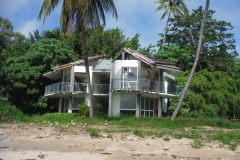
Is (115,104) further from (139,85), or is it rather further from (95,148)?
(95,148)

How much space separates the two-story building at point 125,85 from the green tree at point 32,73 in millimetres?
1301

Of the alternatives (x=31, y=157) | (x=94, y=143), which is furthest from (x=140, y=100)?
(x=31, y=157)

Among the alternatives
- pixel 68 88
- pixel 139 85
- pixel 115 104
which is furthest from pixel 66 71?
pixel 139 85

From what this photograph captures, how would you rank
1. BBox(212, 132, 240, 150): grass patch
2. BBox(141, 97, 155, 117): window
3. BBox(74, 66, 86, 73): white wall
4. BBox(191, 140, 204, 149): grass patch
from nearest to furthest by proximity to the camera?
BBox(191, 140, 204, 149): grass patch, BBox(212, 132, 240, 150): grass patch, BBox(141, 97, 155, 117): window, BBox(74, 66, 86, 73): white wall

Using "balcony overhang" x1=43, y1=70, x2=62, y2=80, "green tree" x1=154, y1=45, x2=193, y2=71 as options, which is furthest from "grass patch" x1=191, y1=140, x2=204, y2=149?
"green tree" x1=154, y1=45, x2=193, y2=71

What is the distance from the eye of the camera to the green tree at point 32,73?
3131 cm

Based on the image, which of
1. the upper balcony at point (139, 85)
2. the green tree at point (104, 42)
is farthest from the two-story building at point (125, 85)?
the green tree at point (104, 42)

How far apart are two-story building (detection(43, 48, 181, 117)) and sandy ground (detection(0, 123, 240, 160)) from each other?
11035 mm

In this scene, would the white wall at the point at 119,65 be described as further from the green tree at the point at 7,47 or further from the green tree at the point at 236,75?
the green tree at the point at 236,75

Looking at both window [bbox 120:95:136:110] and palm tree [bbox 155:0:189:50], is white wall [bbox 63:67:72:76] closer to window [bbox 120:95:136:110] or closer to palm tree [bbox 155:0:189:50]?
window [bbox 120:95:136:110]

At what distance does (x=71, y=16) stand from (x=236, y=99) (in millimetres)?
20940

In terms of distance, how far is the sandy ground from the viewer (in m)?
11.8

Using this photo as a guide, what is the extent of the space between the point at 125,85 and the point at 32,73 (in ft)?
34.0

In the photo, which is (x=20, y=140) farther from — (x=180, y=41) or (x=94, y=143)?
(x=180, y=41)
